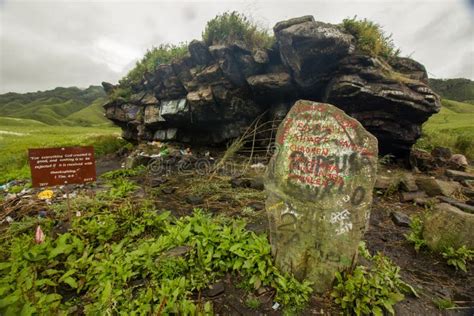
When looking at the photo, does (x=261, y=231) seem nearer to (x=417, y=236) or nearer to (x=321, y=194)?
(x=321, y=194)

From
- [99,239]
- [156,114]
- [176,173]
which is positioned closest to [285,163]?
[99,239]

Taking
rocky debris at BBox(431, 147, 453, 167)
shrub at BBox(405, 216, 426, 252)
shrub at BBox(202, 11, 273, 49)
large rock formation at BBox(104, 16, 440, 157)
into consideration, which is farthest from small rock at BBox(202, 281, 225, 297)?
rocky debris at BBox(431, 147, 453, 167)

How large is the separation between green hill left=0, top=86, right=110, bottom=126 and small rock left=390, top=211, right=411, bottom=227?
9991cm

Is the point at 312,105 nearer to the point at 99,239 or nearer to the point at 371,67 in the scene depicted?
the point at 99,239

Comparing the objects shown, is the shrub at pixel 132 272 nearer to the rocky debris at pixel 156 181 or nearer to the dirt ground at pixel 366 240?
the dirt ground at pixel 366 240

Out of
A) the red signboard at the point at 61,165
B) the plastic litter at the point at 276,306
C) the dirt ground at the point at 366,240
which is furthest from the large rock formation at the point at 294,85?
the plastic litter at the point at 276,306

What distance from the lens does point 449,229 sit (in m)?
3.72

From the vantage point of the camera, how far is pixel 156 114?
12.3 meters

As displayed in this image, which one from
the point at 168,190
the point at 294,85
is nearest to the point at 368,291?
the point at 168,190

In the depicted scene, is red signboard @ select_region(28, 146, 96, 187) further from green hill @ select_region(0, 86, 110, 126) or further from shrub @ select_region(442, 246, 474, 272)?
green hill @ select_region(0, 86, 110, 126)

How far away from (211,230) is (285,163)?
5.05 ft

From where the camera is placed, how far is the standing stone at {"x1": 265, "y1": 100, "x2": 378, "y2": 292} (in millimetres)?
2844

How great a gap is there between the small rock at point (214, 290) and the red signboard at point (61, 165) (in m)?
3.50

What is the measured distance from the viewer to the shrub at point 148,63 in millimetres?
11914
